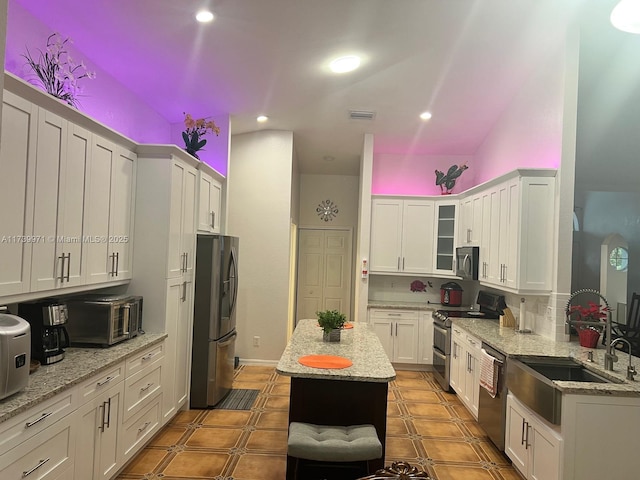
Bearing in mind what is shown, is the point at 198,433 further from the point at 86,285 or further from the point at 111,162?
the point at 111,162

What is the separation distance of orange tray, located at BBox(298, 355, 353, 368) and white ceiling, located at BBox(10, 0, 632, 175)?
8.19 feet

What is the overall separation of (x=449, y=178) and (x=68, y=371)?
5151mm

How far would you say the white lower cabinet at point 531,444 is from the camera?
8.53ft

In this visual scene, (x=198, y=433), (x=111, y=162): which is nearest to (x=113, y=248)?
(x=111, y=162)

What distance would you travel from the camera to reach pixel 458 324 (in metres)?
4.71

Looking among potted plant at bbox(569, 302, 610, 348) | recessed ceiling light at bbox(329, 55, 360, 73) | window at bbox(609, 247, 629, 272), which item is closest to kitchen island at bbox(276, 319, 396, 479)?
potted plant at bbox(569, 302, 610, 348)

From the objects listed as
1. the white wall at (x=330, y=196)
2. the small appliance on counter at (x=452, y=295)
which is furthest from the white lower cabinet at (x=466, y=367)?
the white wall at (x=330, y=196)

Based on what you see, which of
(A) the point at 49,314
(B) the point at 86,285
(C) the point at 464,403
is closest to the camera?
(A) the point at 49,314

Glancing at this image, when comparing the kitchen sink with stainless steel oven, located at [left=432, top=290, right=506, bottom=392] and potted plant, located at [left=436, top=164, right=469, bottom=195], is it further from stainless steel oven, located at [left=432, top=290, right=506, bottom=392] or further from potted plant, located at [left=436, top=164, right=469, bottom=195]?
potted plant, located at [left=436, top=164, right=469, bottom=195]

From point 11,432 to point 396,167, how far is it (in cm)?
563

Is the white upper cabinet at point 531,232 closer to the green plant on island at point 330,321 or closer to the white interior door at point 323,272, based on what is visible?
the green plant on island at point 330,321

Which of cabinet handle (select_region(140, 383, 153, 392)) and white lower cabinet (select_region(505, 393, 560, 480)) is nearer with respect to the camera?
white lower cabinet (select_region(505, 393, 560, 480))

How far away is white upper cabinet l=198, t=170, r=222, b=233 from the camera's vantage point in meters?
4.29

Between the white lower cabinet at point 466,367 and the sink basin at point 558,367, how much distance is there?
0.71 metres
